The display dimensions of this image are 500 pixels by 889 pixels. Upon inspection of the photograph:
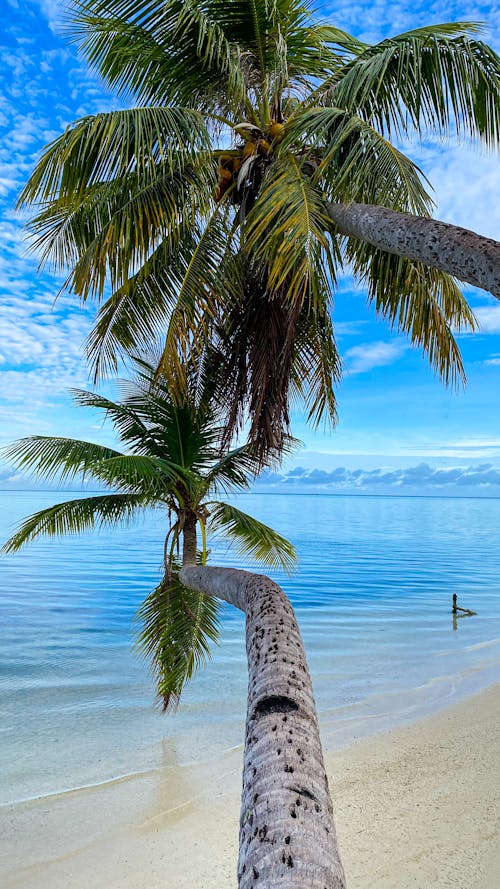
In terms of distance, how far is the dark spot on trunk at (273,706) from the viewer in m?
2.20

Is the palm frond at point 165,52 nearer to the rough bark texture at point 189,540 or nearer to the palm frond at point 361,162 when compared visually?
the palm frond at point 361,162

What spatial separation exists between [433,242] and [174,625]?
558 cm

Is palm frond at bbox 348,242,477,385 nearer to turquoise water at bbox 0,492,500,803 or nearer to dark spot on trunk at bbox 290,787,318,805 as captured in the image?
turquoise water at bbox 0,492,500,803

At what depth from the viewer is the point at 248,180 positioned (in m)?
5.34

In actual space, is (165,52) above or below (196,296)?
above

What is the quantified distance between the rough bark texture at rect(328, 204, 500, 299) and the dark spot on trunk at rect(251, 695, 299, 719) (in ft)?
6.51

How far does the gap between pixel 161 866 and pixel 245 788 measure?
5869 millimetres

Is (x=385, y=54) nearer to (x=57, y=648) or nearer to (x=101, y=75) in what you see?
(x=101, y=75)

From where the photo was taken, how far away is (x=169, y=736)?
11.0 metres

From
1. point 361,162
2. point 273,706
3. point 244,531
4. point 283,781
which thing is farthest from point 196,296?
point 283,781

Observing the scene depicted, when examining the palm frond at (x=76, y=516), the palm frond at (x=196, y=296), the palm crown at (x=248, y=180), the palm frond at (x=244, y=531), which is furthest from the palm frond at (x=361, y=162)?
the palm frond at (x=76, y=516)

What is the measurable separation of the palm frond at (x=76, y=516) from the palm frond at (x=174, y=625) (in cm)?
101

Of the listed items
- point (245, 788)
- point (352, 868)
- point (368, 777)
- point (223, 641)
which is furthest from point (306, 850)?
point (223, 641)

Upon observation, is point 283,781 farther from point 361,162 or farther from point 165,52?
point 165,52
